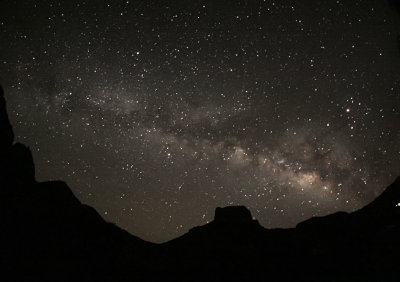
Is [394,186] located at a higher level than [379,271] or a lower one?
higher

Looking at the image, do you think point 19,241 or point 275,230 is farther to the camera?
point 275,230

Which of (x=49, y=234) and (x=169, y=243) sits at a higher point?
(x=49, y=234)

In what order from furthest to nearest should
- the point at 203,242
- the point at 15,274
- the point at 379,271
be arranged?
the point at 203,242
the point at 15,274
the point at 379,271

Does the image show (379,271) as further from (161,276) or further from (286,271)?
(161,276)

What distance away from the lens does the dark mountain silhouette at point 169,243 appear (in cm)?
1437

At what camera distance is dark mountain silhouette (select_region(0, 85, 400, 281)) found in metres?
14.4

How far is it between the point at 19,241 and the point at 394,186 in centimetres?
1722

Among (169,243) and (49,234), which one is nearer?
(49,234)

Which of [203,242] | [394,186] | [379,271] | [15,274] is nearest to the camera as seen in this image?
[379,271]

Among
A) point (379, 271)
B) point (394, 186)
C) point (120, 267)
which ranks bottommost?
point (379, 271)

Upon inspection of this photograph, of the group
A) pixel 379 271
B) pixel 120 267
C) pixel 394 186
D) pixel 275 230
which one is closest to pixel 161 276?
pixel 120 267

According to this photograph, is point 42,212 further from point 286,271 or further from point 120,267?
point 286,271

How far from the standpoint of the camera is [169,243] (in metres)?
16.5

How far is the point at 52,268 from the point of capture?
1483cm
